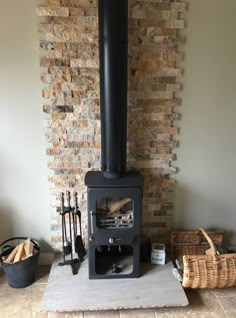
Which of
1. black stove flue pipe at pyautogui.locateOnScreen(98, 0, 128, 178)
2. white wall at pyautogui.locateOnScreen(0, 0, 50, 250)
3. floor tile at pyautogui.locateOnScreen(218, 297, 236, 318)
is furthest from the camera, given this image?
white wall at pyautogui.locateOnScreen(0, 0, 50, 250)

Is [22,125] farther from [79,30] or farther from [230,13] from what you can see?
[230,13]

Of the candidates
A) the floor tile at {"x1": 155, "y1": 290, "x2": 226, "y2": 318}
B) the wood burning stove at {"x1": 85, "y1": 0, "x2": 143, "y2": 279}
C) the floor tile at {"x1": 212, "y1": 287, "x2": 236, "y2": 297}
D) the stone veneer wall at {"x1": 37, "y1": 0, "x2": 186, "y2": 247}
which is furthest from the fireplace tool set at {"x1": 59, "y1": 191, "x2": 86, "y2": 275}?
the floor tile at {"x1": 212, "y1": 287, "x2": 236, "y2": 297}

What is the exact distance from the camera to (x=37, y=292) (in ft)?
7.09

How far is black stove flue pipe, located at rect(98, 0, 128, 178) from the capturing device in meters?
1.88

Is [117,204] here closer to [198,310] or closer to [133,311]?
[133,311]

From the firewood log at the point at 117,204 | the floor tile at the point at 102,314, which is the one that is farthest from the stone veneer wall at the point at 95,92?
the floor tile at the point at 102,314

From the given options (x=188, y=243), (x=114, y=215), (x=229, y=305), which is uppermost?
(x=114, y=215)

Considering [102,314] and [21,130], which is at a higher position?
[21,130]

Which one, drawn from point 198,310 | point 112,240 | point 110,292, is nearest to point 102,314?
point 110,292

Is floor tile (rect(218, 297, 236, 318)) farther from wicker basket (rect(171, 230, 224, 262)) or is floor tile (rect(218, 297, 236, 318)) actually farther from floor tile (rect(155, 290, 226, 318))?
wicker basket (rect(171, 230, 224, 262))

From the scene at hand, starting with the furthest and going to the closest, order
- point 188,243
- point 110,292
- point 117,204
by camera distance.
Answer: point 188,243, point 117,204, point 110,292

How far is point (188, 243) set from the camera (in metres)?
2.49

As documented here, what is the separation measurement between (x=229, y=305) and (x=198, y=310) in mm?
230

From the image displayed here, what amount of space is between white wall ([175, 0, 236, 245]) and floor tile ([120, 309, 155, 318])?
2.56 feet
